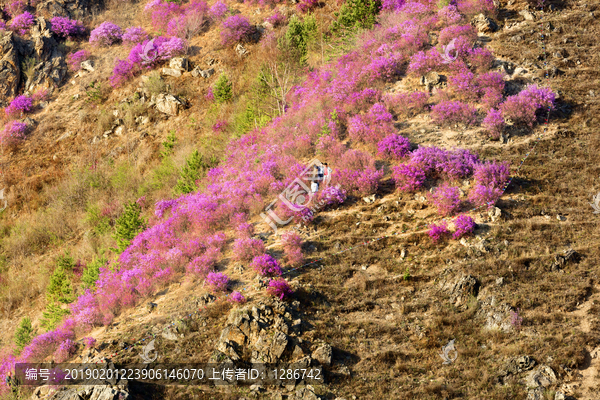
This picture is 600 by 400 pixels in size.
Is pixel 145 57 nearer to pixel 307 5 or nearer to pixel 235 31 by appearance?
pixel 235 31

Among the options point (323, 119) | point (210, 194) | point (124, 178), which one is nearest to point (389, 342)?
point (210, 194)

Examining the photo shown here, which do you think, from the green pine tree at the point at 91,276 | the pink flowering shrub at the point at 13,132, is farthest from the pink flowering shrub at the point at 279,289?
the pink flowering shrub at the point at 13,132

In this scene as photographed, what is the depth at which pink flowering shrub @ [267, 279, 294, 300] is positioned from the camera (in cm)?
1122

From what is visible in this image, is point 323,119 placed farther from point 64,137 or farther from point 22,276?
point 64,137

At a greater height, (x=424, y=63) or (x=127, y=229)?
(x=424, y=63)

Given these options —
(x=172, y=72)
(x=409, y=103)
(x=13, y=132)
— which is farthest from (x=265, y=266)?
(x=13, y=132)

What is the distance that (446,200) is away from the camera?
13.3 metres

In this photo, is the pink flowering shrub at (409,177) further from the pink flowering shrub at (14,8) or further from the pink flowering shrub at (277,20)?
the pink flowering shrub at (14,8)

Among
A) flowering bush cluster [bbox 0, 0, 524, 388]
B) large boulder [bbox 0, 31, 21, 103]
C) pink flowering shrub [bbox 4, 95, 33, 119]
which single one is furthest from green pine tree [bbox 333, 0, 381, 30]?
large boulder [bbox 0, 31, 21, 103]

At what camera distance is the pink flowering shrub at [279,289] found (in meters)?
11.2

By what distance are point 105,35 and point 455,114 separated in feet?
83.2

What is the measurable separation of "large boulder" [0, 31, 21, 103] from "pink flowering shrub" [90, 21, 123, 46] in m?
4.98

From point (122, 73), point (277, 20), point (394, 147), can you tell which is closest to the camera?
point (394, 147)

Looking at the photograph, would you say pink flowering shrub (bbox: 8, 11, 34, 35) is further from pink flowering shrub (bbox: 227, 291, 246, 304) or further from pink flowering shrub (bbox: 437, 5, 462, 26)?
pink flowering shrub (bbox: 227, 291, 246, 304)
